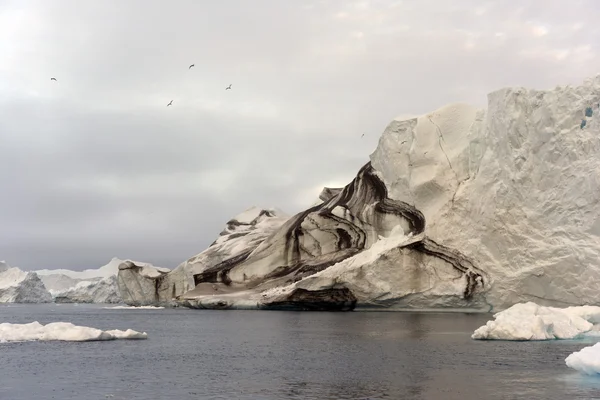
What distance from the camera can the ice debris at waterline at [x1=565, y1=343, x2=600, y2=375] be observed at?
14.3 m

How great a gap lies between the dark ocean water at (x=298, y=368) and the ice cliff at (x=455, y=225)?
1103 centimetres

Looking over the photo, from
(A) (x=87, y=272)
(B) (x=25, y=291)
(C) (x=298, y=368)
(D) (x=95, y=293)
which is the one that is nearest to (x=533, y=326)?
(C) (x=298, y=368)

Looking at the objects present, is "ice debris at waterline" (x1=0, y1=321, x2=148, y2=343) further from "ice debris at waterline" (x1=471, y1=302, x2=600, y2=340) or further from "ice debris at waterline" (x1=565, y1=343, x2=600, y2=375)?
"ice debris at waterline" (x1=565, y1=343, x2=600, y2=375)

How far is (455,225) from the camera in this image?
39.6 m

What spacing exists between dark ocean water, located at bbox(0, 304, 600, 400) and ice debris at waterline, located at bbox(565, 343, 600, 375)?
222mm

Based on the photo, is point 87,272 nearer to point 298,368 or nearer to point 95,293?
point 95,293

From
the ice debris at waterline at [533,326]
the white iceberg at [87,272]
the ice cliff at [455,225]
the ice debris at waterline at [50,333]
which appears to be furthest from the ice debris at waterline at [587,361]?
the white iceberg at [87,272]

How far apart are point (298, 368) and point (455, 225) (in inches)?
974

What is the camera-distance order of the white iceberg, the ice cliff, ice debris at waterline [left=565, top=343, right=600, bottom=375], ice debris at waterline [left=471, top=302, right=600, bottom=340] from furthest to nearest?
the white iceberg → the ice cliff → ice debris at waterline [left=471, top=302, right=600, bottom=340] → ice debris at waterline [left=565, top=343, right=600, bottom=375]

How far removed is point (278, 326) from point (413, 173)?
55.3 ft

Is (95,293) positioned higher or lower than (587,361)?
higher

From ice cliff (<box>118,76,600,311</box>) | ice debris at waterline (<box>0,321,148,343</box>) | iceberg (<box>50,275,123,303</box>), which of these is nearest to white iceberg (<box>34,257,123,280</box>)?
iceberg (<box>50,275,123,303</box>)

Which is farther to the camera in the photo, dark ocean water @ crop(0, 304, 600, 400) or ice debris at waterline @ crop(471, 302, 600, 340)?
ice debris at waterline @ crop(471, 302, 600, 340)

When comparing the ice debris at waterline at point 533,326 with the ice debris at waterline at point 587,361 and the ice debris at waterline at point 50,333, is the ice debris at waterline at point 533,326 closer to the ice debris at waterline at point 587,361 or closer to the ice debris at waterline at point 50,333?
the ice debris at waterline at point 587,361
